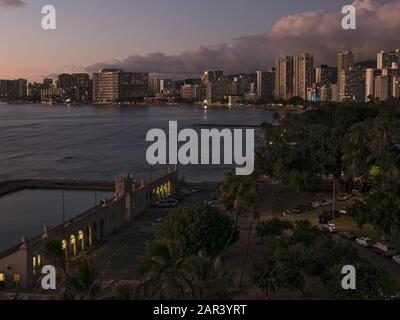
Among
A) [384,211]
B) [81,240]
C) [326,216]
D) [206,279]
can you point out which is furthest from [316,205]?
→ [206,279]

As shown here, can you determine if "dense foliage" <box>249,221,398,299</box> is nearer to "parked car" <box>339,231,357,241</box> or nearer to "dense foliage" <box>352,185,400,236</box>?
"dense foliage" <box>352,185,400,236</box>

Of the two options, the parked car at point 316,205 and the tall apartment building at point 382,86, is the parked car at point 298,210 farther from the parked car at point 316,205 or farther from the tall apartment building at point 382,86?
the tall apartment building at point 382,86

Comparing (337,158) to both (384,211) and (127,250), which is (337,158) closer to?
(384,211)

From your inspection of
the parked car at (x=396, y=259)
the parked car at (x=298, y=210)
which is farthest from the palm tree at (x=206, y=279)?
the parked car at (x=298, y=210)

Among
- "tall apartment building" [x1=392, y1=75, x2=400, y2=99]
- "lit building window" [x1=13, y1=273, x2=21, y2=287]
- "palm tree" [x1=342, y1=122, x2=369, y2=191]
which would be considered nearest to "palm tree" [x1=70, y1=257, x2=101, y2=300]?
"lit building window" [x1=13, y1=273, x2=21, y2=287]
